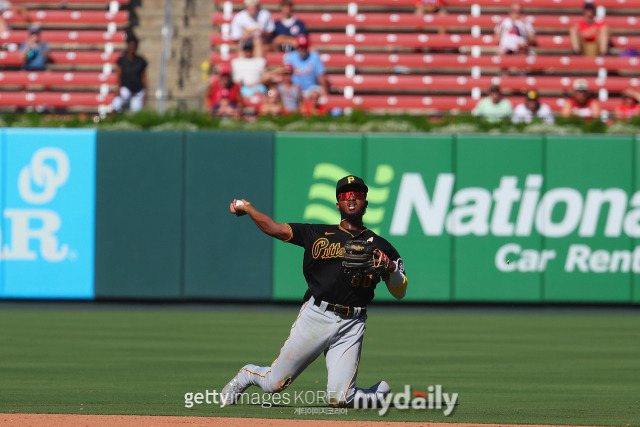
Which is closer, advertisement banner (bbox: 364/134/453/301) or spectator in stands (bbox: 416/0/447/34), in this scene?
advertisement banner (bbox: 364/134/453/301)

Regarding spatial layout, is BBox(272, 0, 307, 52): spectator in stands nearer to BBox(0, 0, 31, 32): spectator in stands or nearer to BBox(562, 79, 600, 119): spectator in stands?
BBox(562, 79, 600, 119): spectator in stands

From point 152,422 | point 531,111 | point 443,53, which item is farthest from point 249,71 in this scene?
point 152,422

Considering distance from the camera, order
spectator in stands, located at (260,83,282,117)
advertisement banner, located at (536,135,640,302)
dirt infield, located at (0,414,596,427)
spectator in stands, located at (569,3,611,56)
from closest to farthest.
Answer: dirt infield, located at (0,414,596,427), advertisement banner, located at (536,135,640,302), spectator in stands, located at (260,83,282,117), spectator in stands, located at (569,3,611,56)

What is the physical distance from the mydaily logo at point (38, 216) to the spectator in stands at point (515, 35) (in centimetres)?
812

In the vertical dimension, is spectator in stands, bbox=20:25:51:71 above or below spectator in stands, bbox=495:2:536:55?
below

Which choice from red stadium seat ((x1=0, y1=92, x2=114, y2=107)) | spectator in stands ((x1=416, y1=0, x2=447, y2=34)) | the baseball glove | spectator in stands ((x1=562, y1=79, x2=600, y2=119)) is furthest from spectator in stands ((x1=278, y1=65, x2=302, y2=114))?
the baseball glove

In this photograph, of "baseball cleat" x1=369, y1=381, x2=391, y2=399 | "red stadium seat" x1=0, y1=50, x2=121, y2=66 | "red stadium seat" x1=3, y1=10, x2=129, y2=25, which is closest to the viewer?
"baseball cleat" x1=369, y1=381, x2=391, y2=399

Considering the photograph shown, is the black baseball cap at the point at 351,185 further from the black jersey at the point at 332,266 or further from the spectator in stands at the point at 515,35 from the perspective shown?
the spectator in stands at the point at 515,35

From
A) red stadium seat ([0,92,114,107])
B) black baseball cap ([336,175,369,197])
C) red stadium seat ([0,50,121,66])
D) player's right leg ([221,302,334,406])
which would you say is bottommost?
player's right leg ([221,302,334,406])

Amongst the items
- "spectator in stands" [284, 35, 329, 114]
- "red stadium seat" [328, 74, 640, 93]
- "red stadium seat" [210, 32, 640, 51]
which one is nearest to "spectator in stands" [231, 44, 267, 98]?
"spectator in stands" [284, 35, 329, 114]

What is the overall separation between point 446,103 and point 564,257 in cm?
448

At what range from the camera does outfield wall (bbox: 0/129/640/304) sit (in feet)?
52.5

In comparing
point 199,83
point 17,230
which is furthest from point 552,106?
point 17,230

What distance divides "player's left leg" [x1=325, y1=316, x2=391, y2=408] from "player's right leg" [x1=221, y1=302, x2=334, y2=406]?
0.10 meters
